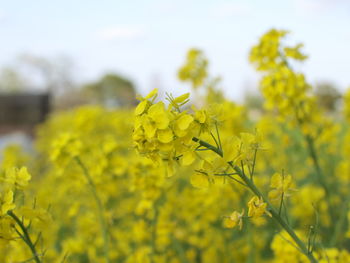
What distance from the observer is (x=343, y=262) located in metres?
1.65

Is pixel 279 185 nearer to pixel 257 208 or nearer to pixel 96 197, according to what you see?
pixel 257 208

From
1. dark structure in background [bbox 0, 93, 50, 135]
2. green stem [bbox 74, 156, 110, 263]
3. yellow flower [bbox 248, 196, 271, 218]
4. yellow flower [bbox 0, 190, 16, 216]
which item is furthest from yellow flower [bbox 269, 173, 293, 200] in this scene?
dark structure in background [bbox 0, 93, 50, 135]

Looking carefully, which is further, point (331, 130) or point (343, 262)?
point (331, 130)

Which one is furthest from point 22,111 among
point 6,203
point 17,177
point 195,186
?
point 195,186

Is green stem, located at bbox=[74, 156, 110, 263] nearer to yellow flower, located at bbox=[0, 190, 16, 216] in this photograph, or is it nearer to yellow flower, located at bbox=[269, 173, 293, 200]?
yellow flower, located at bbox=[0, 190, 16, 216]

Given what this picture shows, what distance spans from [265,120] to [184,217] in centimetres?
216

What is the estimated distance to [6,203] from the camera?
122cm

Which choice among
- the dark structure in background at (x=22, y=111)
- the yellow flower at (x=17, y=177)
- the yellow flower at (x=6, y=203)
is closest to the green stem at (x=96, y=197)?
the yellow flower at (x=17, y=177)

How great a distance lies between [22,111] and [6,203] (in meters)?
13.5

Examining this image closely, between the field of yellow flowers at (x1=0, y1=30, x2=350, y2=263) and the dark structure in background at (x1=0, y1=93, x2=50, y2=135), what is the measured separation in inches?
377

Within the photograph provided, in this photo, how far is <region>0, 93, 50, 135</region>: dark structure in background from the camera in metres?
13.5

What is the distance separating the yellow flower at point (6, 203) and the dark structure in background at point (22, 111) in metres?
12.8

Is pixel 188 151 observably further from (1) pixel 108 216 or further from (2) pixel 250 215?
(1) pixel 108 216

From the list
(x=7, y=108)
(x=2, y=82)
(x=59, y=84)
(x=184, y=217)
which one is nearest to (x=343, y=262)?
(x=184, y=217)
